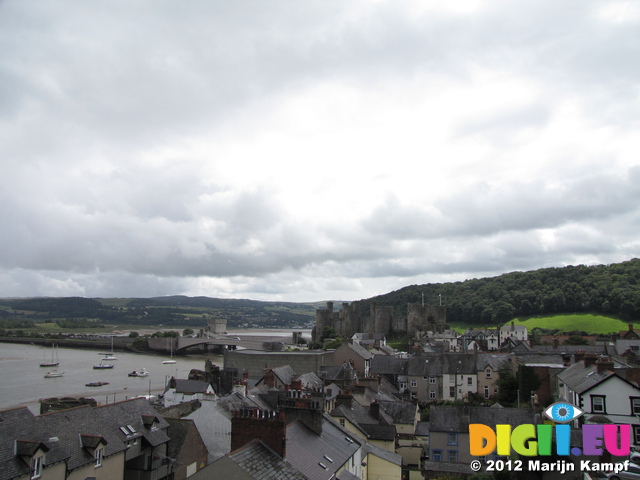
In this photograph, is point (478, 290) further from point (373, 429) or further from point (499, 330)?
point (373, 429)

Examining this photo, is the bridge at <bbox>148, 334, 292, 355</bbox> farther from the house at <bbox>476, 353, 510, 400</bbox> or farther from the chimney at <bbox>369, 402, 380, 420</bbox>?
the chimney at <bbox>369, 402, 380, 420</bbox>

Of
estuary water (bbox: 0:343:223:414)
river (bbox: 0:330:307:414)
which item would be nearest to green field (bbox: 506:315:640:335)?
estuary water (bbox: 0:343:223:414)

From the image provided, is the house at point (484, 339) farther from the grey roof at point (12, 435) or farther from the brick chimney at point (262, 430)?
the grey roof at point (12, 435)

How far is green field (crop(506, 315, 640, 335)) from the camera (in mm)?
95250

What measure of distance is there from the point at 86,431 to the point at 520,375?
1204 inches

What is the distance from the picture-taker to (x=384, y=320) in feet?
335

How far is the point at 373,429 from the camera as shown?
2912cm

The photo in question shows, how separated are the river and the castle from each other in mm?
33953

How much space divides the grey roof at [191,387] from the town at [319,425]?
0.09 metres

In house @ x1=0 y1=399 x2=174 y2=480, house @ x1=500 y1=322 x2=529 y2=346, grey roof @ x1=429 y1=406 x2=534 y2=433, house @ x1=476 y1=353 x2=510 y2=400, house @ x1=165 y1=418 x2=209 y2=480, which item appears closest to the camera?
house @ x1=0 y1=399 x2=174 y2=480

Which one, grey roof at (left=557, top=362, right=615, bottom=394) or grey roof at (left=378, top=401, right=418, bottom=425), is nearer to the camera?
grey roof at (left=557, top=362, right=615, bottom=394)

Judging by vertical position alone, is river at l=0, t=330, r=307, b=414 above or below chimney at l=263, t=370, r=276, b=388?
below

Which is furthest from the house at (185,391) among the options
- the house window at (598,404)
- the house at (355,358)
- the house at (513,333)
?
the house at (513,333)

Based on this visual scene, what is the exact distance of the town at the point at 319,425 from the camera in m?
16.2
